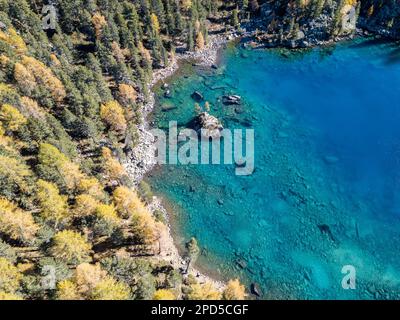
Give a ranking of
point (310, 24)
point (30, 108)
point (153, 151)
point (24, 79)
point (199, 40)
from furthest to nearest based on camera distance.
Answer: point (310, 24), point (199, 40), point (153, 151), point (24, 79), point (30, 108)

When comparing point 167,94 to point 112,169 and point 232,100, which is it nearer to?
point 232,100

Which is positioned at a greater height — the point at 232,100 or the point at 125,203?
the point at 232,100

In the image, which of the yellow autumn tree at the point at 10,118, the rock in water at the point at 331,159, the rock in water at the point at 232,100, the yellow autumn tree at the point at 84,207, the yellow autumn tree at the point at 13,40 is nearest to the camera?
the yellow autumn tree at the point at 84,207

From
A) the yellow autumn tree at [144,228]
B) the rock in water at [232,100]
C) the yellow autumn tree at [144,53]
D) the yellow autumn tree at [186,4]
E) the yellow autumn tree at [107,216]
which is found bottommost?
the yellow autumn tree at [144,228]

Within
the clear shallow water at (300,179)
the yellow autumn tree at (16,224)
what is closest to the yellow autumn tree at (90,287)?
the yellow autumn tree at (16,224)

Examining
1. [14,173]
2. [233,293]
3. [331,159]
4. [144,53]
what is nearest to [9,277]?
[14,173]

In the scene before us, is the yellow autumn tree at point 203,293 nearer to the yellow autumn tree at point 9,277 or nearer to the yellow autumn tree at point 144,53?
the yellow autumn tree at point 9,277

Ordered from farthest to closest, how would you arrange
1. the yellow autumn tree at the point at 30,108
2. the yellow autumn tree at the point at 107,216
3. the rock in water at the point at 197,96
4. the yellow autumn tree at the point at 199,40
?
the yellow autumn tree at the point at 199,40 → the rock in water at the point at 197,96 → the yellow autumn tree at the point at 30,108 → the yellow autumn tree at the point at 107,216
